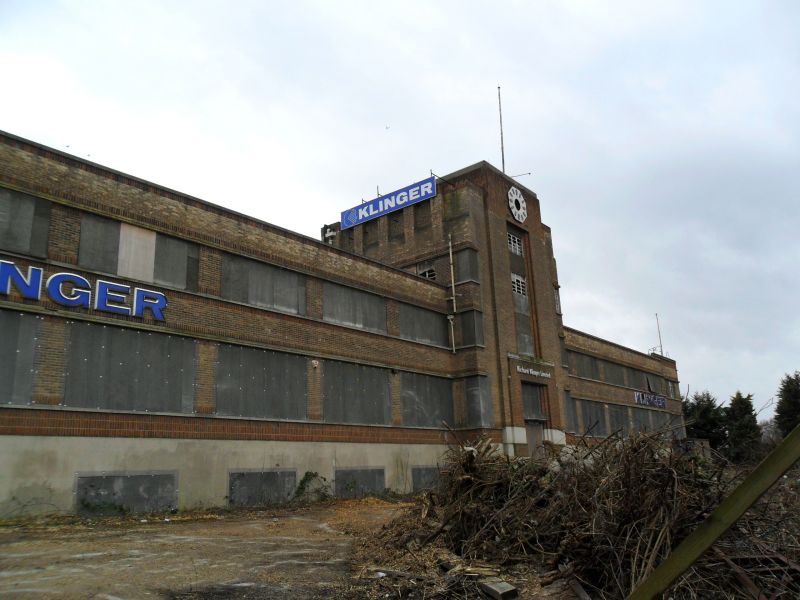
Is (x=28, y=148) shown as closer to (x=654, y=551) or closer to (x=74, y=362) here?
(x=74, y=362)

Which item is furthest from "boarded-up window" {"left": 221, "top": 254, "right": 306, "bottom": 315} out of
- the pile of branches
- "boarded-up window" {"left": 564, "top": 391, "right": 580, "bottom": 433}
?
"boarded-up window" {"left": 564, "top": 391, "right": 580, "bottom": 433}

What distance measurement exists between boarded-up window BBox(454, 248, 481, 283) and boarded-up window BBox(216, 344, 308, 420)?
10655mm

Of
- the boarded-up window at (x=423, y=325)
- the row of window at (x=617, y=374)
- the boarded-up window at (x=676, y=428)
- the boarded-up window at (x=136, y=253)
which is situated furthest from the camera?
the row of window at (x=617, y=374)

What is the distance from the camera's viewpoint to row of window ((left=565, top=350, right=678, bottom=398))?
1538 inches

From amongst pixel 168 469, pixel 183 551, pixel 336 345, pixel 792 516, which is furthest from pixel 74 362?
pixel 792 516

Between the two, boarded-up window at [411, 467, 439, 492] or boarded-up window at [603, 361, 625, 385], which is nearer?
boarded-up window at [411, 467, 439, 492]

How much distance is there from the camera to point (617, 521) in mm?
7266

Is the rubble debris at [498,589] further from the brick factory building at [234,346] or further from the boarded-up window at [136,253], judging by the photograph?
the boarded-up window at [136,253]

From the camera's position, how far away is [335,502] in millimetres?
20422

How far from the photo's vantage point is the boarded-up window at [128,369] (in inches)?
609

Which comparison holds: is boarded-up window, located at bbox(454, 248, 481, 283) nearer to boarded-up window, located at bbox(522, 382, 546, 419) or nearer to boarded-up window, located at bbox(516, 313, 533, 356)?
boarded-up window, located at bbox(516, 313, 533, 356)

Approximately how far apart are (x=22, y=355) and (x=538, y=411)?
2343 centimetres

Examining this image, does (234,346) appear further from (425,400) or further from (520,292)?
(520,292)

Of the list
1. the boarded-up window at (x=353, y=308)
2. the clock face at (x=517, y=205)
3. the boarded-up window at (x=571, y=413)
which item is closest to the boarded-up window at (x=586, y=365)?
the boarded-up window at (x=571, y=413)
